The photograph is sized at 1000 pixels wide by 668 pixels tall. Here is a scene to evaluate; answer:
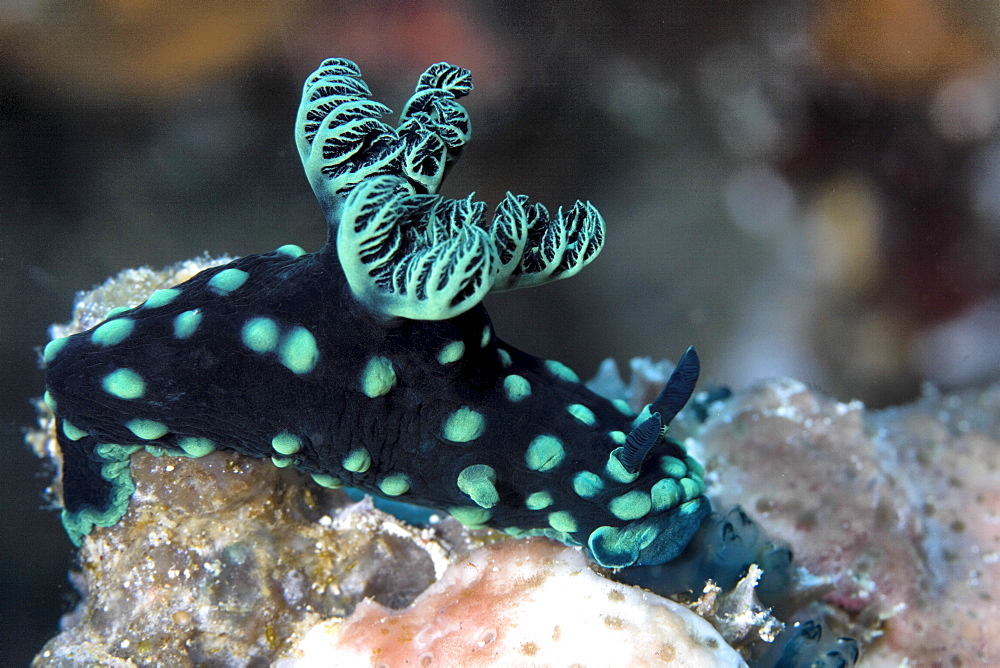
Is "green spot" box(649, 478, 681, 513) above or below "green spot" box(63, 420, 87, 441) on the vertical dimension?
above

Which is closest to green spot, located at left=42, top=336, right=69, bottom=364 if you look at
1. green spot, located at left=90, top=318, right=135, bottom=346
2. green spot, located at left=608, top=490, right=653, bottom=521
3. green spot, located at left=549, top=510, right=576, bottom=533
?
green spot, located at left=90, top=318, right=135, bottom=346

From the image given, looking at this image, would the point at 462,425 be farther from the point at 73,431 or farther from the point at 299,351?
the point at 73,431

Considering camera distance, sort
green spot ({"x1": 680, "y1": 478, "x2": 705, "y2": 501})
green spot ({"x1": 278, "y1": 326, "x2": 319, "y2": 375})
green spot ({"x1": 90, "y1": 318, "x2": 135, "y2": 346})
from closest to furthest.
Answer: green spot ({"x1": 278, "y1": 326, "x2": 319, "y2": 375}) < green spot ({"x1": 90, "y1": 318, "x2": 135, "y2": 346}) < green spot ({"x1": 680, "y1": 478, "x2": 705, "y2": 501})

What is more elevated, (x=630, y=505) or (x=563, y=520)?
(x=630, y=505)

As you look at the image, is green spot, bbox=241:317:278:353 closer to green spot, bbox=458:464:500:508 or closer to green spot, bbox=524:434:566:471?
green spot, bbox=458:464:500:508

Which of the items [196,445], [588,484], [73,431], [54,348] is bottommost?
[73,431]

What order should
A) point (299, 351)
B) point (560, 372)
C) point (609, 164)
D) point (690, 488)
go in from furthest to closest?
1. point (609, 164)
2. point (560, 372)
3. point (690, 488)
4. point (299, 351)

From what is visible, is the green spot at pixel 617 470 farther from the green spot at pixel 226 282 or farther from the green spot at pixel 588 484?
the green spot at pixel 226 282

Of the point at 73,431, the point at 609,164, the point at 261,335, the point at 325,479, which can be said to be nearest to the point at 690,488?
the point at 325,479
